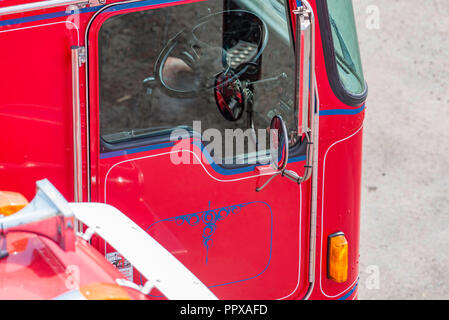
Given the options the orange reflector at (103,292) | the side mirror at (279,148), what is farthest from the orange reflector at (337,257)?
the orange reflector at (103,292)

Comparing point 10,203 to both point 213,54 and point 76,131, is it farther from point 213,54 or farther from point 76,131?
point 213,54

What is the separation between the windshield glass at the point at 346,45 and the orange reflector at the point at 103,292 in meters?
1.47

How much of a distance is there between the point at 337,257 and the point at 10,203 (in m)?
1.50

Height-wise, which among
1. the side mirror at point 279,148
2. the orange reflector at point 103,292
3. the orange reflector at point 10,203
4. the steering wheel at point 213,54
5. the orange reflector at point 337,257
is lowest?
the orange reflector at point 337,257

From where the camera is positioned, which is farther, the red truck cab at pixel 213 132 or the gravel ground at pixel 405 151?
the gravel ground at pixel 405 151

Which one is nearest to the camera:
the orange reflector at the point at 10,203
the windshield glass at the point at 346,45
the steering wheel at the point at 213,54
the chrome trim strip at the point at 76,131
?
the orange reflector at the point at 10,203

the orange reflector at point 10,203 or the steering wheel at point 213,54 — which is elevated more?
the steering wheel at point 213,54

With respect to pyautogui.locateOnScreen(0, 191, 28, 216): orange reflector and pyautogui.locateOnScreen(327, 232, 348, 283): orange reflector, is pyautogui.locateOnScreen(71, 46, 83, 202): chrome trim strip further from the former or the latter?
pyautogui.locateOnScreen(327, 232, 348, 283): orange reflector

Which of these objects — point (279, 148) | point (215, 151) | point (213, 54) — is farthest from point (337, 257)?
point (213, 54)

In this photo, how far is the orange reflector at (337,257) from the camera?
9.61 ft

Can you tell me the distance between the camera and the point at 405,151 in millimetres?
5926

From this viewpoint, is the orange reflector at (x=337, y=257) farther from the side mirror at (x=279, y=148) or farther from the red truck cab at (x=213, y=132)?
the side mirror at (x=279, y=148)

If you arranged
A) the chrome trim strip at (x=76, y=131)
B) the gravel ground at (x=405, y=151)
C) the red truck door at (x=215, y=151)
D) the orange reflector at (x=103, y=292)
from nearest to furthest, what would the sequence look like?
the orange reflector at (x=103, y=292) → the chrome trim strip at (x=76, y=131) → the red truck door at (x=215, y=151) → the gravel ground at (x=405, y=151)
